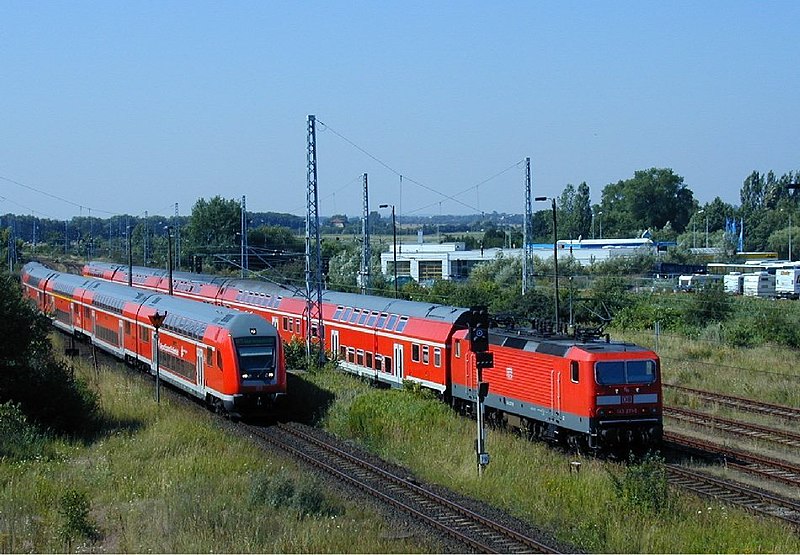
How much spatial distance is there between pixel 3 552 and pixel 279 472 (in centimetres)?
701

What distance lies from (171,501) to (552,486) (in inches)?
289

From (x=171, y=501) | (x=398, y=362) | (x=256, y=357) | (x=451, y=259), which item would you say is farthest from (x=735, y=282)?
(x=171, y=501)

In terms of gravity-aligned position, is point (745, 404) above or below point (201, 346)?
below

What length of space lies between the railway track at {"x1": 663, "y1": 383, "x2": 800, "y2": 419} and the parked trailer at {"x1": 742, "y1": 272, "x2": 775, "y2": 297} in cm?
4444

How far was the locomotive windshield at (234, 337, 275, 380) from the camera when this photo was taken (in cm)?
2889

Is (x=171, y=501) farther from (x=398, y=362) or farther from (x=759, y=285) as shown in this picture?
(x=759, y=285)

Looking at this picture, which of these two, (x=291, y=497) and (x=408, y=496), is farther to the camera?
(x=408, y=496)

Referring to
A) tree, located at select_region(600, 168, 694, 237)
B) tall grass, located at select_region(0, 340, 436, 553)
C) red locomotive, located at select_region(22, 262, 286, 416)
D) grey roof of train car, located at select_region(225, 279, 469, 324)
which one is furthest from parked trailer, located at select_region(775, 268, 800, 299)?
tree, located at select_region(600, 168, 694, 237)

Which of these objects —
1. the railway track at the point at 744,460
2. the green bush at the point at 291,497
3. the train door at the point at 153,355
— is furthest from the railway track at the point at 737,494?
the train door at the point at 153,355

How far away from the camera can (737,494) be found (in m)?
20.5

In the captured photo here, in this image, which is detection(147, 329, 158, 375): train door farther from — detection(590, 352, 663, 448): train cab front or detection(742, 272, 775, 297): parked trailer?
detection(742, 272, 775, 297): parked trailer

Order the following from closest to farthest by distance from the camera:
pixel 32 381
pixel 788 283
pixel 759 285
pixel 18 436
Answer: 1. pixel 18 436
2. pixel 32 381
3. pixel 759 285
4. pixel 788 283

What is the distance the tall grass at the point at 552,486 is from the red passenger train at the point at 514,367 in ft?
2.77

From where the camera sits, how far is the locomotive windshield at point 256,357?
2889 centimetres
